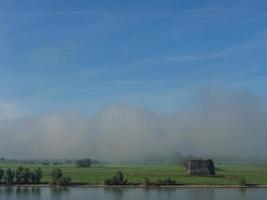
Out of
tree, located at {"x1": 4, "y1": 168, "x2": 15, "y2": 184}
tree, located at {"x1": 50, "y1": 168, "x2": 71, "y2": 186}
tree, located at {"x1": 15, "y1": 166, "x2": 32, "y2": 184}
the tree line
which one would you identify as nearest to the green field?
the tree line

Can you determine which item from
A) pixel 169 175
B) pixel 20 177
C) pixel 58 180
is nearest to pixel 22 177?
pixel 20 177

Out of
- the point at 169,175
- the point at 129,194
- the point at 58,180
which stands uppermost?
the point at 169,175

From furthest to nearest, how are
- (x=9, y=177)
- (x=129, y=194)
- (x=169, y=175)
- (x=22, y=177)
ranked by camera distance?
(x=169, y=175) → (x=22, y=177) → (x=9, y=177) → (x=129, y=194)

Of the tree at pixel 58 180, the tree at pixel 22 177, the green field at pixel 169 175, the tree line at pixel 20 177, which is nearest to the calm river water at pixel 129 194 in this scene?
the tree at pixel 58 180

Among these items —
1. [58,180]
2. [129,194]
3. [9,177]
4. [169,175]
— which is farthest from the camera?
[169,175]

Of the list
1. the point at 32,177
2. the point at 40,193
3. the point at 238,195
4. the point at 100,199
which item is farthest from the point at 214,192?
the point at 32,177

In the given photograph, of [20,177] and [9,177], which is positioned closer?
[9,177]

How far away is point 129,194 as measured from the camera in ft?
213

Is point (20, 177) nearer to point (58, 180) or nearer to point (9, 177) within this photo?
point (9, 177)

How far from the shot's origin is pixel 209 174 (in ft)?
347

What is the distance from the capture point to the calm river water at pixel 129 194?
198 feet

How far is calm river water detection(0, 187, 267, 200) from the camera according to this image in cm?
6044

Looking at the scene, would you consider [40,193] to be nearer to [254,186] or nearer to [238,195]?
[238,195]

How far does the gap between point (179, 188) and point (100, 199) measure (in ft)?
59.6
